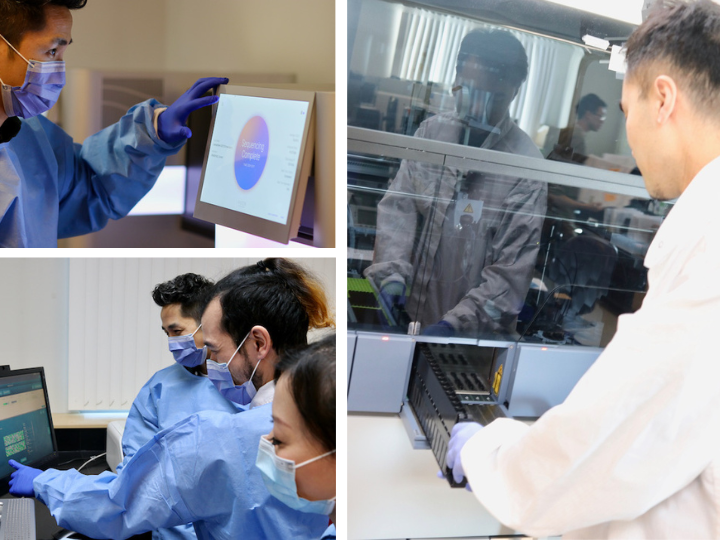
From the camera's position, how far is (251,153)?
1.37m

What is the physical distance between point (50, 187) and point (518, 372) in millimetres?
1251

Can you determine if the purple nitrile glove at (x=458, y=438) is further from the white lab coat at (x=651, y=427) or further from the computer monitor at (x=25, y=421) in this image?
the computer monitor at (x=25, y=421)

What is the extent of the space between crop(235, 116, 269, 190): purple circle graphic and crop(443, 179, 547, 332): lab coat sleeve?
57 centimetres

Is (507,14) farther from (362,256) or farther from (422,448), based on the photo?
(422,448)

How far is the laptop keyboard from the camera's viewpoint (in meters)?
1.16

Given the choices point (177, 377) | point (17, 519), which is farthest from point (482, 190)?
point (17, 519)

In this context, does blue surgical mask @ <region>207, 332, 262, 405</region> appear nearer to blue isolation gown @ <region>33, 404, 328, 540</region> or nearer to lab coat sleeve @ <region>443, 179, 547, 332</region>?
blue isolation gown @ <region>33, 404, 328, 540</region>

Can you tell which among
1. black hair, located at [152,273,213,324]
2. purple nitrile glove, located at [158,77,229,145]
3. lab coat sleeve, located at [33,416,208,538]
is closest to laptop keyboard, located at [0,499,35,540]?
lab coat sleeve, located at [33,416,208,538]

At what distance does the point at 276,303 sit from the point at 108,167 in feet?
2.16

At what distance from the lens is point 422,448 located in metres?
1.34

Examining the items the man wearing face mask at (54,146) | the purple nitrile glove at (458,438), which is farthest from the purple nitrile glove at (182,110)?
the purple nitrile glove at (458,438)

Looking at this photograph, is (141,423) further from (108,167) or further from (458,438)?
(458,438)

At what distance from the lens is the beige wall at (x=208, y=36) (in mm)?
1604

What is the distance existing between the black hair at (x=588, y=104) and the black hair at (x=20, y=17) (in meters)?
1.19
